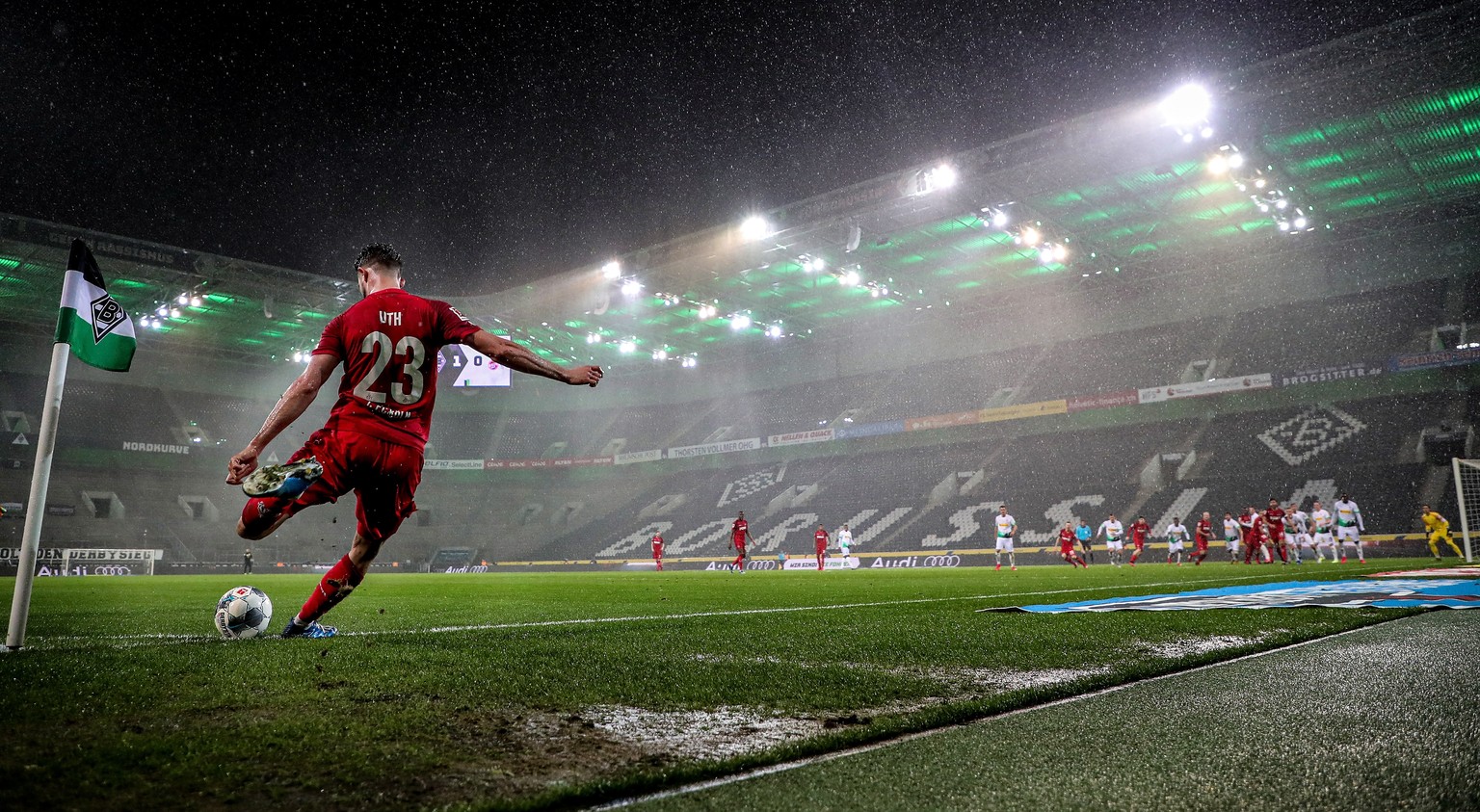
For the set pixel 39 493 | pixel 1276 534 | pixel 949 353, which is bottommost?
pixel 1276 534

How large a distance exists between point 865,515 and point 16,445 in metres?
35.7

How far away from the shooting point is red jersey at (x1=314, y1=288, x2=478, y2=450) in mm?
4262

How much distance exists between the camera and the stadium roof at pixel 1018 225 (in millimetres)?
20156

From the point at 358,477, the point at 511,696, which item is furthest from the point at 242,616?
the point at 511,696

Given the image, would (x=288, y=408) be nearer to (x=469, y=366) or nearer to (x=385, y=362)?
(x=385, y=362)

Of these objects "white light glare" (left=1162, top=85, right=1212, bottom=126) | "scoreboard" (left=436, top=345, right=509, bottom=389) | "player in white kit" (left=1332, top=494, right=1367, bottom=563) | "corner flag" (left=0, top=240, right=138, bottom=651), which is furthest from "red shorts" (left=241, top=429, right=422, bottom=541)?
"player in white kit" (left=1332, top=494, right=1367, bottom=563)

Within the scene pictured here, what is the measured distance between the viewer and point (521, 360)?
4.34m

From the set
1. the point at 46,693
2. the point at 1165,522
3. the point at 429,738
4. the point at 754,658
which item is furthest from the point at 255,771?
the point at 1165,522

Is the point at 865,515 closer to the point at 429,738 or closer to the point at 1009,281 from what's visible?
the point at 1009,281

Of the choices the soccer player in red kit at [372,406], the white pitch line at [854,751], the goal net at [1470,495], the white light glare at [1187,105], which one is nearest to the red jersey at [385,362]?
the soccer player in red kit at [372,406]

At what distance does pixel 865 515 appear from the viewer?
3553 cm

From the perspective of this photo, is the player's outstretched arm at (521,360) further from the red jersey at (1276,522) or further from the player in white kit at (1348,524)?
the player in white kit at (1348,524)

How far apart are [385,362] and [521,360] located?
70cm

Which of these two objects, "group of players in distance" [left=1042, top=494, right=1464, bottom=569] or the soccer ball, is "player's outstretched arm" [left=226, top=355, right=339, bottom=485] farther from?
"group of players in distance" [left=1042, top=494, right=1464, bottom=569]
